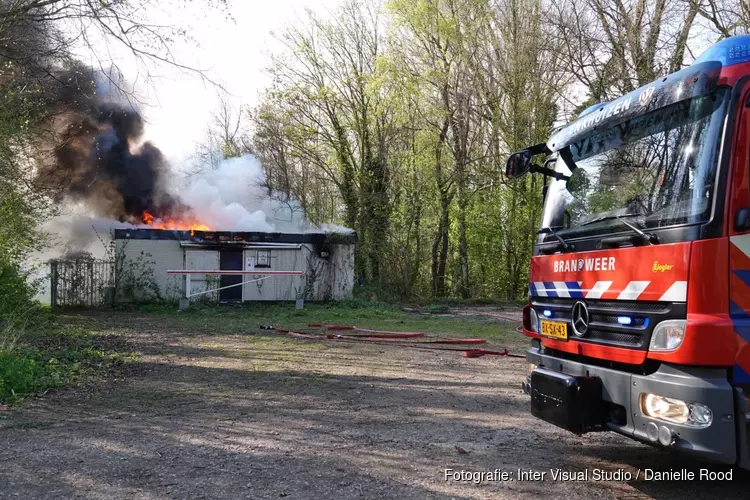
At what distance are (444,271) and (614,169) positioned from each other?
78.5ft

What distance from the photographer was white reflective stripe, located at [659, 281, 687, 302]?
3.44 metres

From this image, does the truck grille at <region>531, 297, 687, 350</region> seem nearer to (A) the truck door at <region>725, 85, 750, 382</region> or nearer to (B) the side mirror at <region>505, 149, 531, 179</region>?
(A) the truck door at <region>725, 85, 750, 382</region>

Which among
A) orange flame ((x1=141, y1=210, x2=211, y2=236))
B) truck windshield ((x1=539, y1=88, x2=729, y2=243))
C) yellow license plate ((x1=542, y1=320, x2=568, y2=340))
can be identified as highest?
orange flame ((x1=141, y1=210, x2=211, y2=236))

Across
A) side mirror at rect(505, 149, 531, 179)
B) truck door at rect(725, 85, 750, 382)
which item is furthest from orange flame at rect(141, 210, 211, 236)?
truck door at rect(725, 85, 750, 382)

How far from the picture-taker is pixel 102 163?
22594 mm

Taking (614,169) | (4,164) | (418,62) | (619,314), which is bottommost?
(619,314)

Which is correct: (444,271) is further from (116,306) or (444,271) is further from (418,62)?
(116,306)

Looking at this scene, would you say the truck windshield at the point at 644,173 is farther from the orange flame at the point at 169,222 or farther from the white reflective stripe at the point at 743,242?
the orange flame at the point at 169,222

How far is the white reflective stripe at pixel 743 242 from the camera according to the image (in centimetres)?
336

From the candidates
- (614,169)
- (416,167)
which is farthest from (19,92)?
(416,167)

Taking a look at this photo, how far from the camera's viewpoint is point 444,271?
2833 centimetres

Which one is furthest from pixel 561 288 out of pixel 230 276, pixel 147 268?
pixel 147 268

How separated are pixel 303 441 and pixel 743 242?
3784 mm

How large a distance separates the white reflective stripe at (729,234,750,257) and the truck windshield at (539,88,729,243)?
22cm
